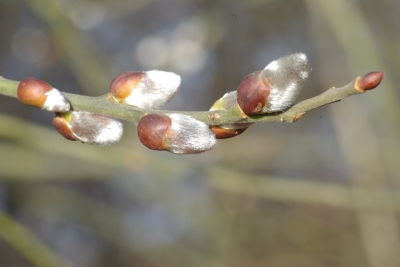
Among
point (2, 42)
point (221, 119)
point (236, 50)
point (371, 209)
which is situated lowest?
Answer: point (221, 119)

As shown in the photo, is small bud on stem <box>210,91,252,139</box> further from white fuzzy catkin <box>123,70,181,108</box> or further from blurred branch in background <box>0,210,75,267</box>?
blurred branch in background <box>0,210,75,267</box>

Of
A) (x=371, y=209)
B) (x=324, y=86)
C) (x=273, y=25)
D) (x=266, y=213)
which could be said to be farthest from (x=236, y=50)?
(x=371, y=209)

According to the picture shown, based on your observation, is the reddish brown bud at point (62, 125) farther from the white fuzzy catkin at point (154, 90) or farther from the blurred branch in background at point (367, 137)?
the blurred branch in background at point (367, 137)

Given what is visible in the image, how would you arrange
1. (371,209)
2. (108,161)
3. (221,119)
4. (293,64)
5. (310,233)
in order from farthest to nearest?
1. (310,233)
2. (371,209)
3. (108,161)
4. (221,119)
5. (293,64)

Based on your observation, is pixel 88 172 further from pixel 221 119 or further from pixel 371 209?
pixel 221 119

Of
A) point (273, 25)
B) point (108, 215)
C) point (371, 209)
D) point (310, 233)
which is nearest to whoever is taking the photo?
point (371, 209)

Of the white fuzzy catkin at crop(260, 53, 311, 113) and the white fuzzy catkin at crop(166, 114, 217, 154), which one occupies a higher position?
the white fuzzy catkin at crop(260, 53, 311, 113)

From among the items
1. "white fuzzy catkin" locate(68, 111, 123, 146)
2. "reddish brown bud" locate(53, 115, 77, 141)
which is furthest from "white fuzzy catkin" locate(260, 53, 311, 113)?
"reddish brown bud" locate(53, 115, 77, 141)
